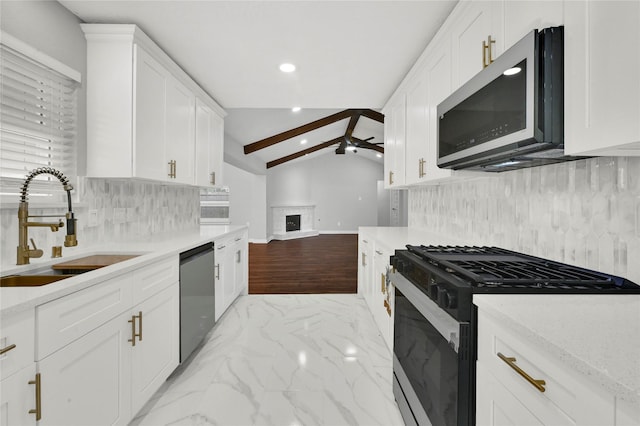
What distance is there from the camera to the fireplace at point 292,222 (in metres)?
11.0

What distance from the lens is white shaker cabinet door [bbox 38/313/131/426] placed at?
3.89ft

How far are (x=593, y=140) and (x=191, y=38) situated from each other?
249 centimetres

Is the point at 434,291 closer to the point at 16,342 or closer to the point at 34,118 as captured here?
the point at 16,342

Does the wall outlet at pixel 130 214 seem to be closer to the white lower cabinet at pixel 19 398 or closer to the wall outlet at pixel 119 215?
the wall outlet at pixel 119 215

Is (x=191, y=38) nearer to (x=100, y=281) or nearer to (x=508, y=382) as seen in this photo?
(x=100, y=281)

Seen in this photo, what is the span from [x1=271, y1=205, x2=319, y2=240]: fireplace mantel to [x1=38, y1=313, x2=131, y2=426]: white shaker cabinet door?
8734mm

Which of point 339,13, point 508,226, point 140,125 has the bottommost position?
point 508,226

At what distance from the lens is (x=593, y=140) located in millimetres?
948

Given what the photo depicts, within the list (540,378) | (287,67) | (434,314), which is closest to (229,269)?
(287,67)

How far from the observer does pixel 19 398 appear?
1052mm

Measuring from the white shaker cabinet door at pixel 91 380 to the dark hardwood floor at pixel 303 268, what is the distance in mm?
2899

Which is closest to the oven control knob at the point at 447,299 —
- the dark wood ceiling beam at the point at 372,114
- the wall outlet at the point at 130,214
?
the wall outlet at the point at 130,214

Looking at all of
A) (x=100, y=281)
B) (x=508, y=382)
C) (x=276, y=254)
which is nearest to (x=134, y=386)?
(x=100, y=281)

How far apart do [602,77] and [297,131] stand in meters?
6.25
